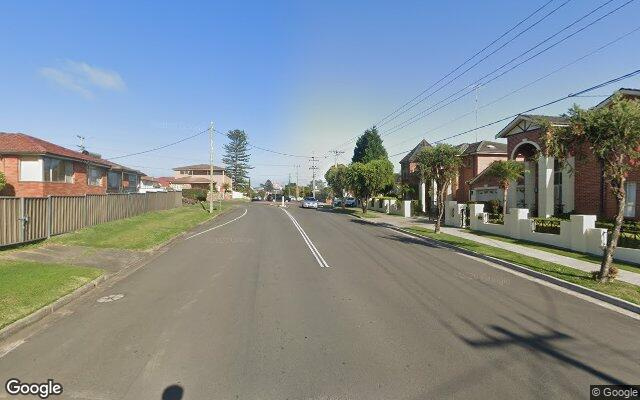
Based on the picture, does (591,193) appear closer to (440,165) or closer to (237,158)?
(440,165)

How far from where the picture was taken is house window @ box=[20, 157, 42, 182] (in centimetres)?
2625

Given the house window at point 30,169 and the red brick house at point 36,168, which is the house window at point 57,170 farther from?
Result: the house window at point 30,169

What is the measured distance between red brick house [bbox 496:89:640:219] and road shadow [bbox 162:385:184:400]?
67.3 ft

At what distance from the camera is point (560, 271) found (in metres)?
12.2

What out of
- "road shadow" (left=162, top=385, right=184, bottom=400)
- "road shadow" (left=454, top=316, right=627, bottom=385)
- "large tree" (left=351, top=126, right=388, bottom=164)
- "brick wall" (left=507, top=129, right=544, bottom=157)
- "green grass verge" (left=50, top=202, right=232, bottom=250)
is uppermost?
"large tree" (left=351, top=126, right=388, bottom=164)

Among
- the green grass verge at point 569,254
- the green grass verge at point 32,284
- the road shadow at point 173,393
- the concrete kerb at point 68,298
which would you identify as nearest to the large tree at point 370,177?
the green grass verge at point 569,254

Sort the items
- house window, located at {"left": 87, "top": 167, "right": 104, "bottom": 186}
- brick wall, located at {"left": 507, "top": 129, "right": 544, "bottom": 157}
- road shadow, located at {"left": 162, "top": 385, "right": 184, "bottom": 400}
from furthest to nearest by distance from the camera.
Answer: house window, located at {"left": 87, "top": 167, "right": 104, "bottom": 186} → brick wall, located at {"left": 507, "top": 129, "right": 544, "bottom": 157} → road shadow, located at {"left": 162, "top": 385, "right": 184, "bottom": 400}

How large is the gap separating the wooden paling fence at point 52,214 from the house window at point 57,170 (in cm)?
540

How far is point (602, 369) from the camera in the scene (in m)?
5.44

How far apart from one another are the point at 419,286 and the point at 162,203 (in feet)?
102

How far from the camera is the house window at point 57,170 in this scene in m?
26.9

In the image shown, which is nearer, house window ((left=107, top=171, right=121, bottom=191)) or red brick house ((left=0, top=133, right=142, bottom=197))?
red brick house ((left=0, top=133, right=142, bottom=197))

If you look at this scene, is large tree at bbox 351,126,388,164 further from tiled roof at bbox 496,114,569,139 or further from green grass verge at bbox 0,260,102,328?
green grass verge at bbox 0,260,102,328

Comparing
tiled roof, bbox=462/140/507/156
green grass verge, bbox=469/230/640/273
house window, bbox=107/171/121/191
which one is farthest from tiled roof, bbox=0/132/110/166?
tiled roof, bbox=462/140/507/156
